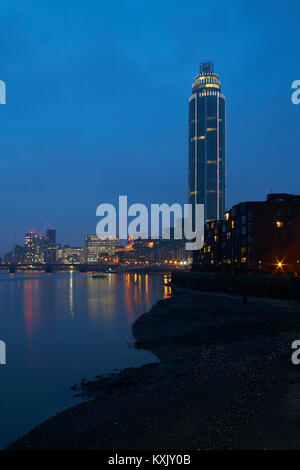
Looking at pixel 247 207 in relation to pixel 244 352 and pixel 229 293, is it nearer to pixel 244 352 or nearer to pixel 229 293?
pixel 229 293

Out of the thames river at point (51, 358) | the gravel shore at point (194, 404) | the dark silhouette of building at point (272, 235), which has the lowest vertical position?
the thames river at point (51, 358)

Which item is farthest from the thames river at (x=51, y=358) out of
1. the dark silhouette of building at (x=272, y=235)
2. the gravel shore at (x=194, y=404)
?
the dark silhouette of building at (x=272, y=235)

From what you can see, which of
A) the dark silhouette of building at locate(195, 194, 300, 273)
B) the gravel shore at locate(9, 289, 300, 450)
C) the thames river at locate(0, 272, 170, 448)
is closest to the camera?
the gravel shore at locate(9, 289, 300, 450)

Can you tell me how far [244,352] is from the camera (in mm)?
22859

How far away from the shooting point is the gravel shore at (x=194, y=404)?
1139cm

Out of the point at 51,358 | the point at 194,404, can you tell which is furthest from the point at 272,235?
the point at 194,404

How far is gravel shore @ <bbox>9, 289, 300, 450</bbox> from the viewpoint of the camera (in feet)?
37.4

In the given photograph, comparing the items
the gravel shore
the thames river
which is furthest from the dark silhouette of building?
the gravel shore

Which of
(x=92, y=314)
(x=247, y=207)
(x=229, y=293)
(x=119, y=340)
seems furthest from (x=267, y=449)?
(x=247, y=207)

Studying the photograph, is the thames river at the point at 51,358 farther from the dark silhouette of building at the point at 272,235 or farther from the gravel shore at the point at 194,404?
the dark silhouette of building at the point at 272,235

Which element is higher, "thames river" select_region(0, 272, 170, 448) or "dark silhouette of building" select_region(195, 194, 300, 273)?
"dark silhouette of building" select_region(195, 194, 300, 273)

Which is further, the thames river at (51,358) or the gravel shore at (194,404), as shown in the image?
the thames river at (51,358)

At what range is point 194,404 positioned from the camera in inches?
574

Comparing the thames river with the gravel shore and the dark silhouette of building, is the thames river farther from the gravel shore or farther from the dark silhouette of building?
the dark silhouette of building
